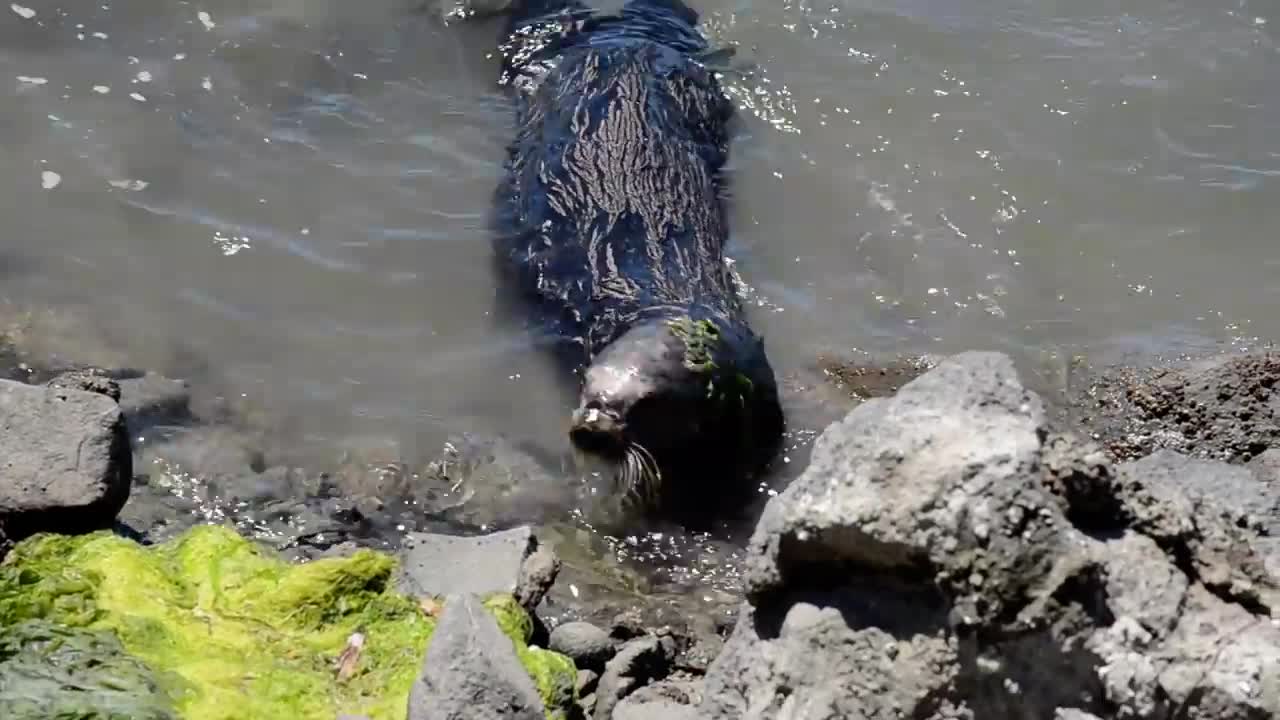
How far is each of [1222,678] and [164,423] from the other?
373 cm

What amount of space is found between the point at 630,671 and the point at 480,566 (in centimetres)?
49

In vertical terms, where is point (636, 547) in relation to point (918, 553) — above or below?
below

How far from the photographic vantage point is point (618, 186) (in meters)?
6.07

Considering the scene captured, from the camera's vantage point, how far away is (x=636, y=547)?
477 centimetres

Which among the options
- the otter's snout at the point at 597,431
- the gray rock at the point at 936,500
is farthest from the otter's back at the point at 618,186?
the gray rock at the point at 936,500

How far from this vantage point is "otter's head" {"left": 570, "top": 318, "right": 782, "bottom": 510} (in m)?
4.88

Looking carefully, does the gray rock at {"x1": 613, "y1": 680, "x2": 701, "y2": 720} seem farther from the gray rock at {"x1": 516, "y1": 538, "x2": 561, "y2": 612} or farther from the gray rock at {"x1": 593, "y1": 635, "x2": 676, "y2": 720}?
the gray rock at {"x1": 516, "y1": 538, "x2": 561, "y2": 612}

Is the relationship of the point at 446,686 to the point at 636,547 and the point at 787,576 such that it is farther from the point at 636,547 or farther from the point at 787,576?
the point at 636,547

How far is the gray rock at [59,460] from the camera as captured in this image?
365 centimetres

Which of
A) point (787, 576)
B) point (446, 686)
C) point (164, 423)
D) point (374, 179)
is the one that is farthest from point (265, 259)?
point (787, 576)

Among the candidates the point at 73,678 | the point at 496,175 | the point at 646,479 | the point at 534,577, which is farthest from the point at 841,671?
the point at 496,175

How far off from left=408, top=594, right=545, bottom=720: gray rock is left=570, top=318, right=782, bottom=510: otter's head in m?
1.94

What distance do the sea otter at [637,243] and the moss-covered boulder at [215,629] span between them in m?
1.45

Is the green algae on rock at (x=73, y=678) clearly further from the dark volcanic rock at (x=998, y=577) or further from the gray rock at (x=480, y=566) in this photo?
the dark volcanic rock at (x=998, y=577)
